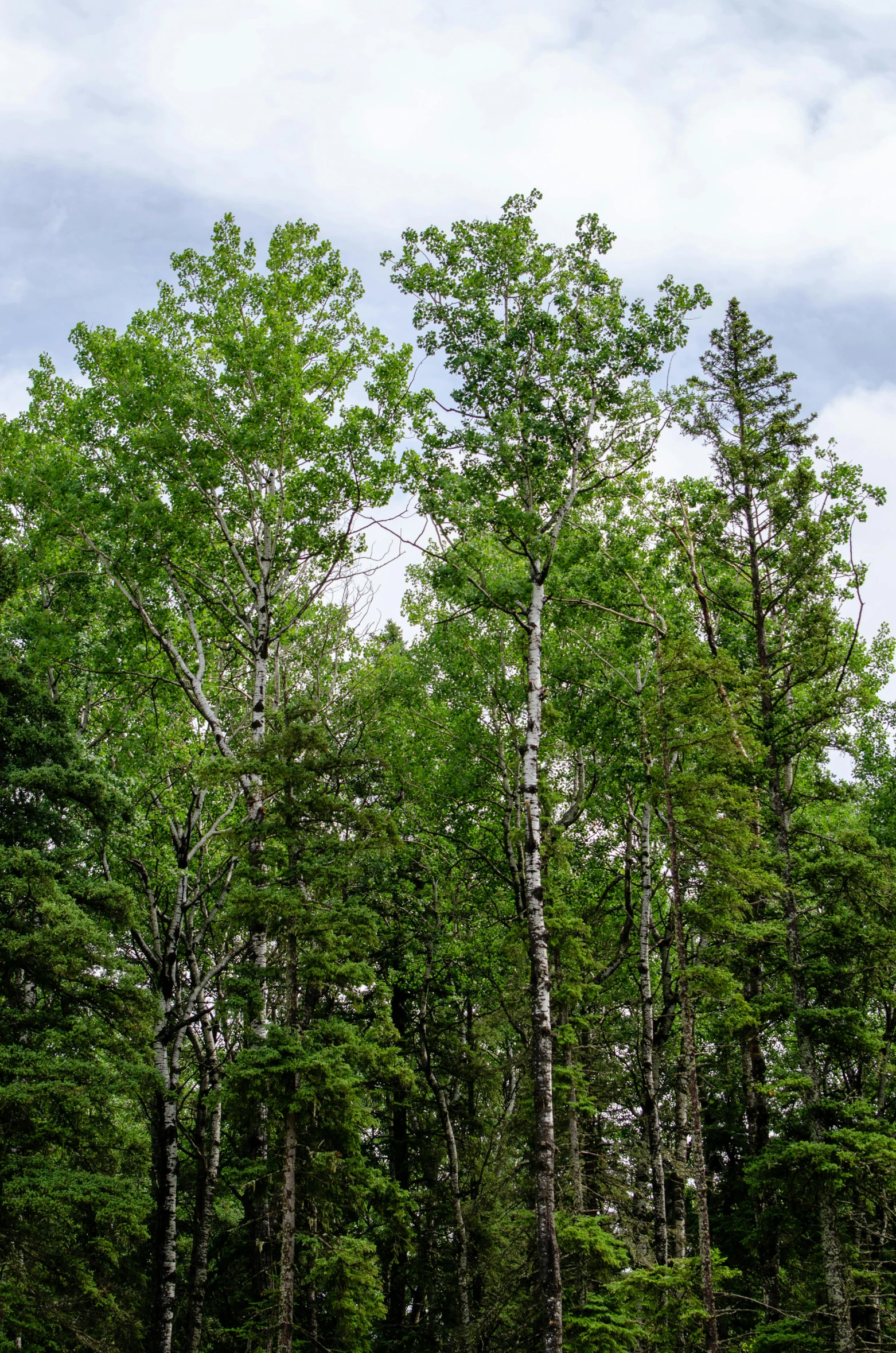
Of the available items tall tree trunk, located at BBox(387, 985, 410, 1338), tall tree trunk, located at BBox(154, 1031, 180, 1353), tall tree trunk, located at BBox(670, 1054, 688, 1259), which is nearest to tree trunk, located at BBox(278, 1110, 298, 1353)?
tall tree trunk, located at BBox(154, 1031, 180, 1353)

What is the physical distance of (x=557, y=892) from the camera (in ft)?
51.8

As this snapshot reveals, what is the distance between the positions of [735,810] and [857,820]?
11.9m

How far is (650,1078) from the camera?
15688 millimetres

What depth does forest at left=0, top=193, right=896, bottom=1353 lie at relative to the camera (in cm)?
1072

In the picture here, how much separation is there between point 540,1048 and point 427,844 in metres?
7.72

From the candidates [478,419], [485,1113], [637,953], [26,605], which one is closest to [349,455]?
[478,419]

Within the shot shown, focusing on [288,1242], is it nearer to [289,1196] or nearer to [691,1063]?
[289,1196]

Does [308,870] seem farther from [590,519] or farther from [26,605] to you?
[590,519]

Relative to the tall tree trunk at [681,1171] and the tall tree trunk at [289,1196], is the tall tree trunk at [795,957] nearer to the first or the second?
the tall tree trunk at [681,1171]

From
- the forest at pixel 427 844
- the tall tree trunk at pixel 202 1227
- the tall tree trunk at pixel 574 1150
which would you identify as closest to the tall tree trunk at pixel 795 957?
the forest at pixel 427 844

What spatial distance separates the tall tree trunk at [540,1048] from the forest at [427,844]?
6 cm

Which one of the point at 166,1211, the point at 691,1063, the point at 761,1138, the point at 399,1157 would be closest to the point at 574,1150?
the point at 761,1138

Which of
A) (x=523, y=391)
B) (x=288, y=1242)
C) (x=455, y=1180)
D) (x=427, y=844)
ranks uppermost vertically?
(x=523, y=391)

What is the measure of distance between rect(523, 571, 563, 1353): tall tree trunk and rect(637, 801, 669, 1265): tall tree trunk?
3065 millimetres
